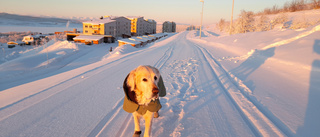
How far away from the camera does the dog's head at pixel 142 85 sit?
236cm

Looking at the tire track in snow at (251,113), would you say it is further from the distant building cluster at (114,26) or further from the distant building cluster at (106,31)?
the distant building cluster at (114,26)

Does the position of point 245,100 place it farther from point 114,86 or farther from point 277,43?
point 277,43

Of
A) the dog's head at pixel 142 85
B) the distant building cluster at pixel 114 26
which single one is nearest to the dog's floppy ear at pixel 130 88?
the dog's head at pixel 142 85

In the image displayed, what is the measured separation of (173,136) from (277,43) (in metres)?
12.6

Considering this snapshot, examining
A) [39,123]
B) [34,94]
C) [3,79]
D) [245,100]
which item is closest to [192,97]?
[245,100]

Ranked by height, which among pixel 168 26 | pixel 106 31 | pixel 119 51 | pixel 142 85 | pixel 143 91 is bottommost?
pixel 143 91

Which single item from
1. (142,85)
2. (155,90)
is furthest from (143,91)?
(155,90)

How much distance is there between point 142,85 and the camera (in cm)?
242

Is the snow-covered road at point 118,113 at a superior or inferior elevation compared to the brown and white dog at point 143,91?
inferior

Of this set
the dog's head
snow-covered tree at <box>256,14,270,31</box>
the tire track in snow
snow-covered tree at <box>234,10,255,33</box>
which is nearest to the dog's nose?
the dog's head

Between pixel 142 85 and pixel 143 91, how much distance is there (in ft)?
0.35

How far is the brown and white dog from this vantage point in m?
2.38

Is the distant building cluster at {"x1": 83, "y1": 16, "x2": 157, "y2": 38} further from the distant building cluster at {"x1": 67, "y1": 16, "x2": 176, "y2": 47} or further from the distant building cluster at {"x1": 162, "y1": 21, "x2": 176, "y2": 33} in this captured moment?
the distant building cluster at {"x1": 162, "y1": 21, "x2": 176, "y2": 33}

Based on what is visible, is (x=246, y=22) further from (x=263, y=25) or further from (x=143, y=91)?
(x=143, y=91)
